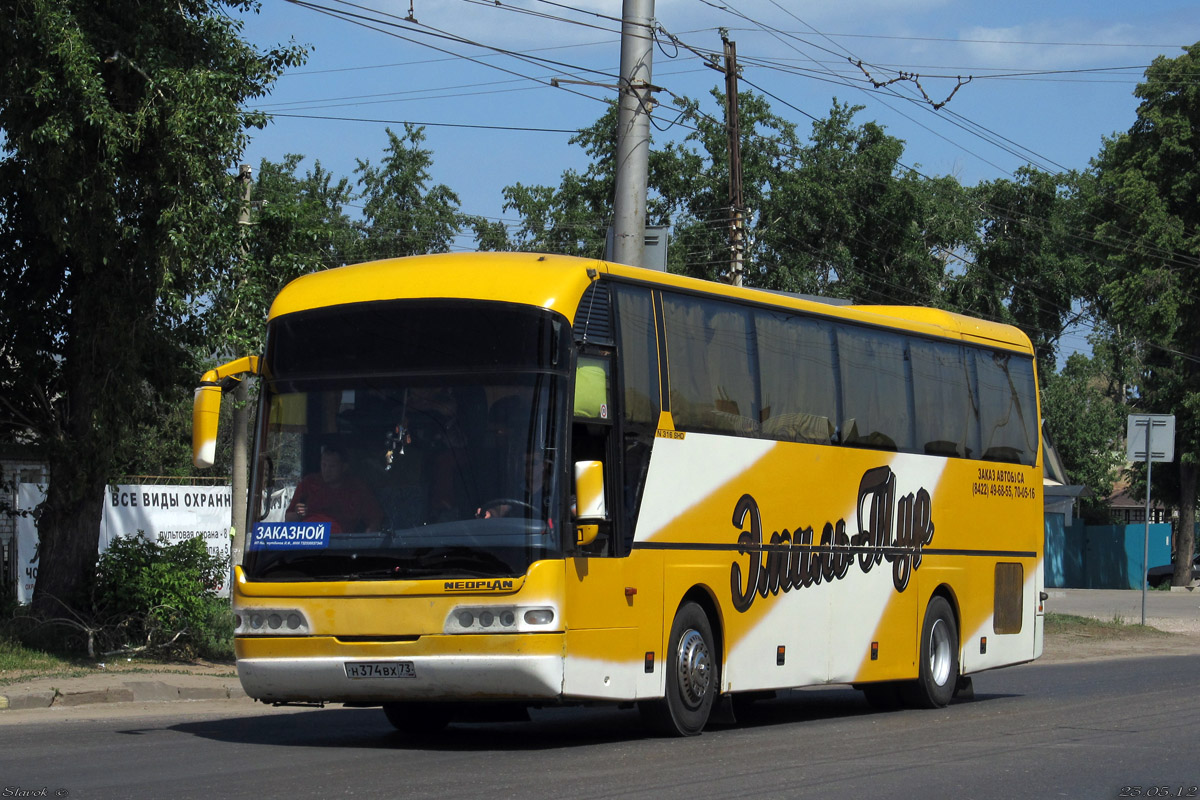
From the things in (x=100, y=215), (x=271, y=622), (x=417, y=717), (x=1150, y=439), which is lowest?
(x=417, y=717)

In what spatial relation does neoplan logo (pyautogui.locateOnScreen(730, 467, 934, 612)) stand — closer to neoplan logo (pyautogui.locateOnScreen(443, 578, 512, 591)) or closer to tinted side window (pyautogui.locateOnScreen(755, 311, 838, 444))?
tinted side window (pyautogui.locateOnScreen(755, 311, 838, 444))

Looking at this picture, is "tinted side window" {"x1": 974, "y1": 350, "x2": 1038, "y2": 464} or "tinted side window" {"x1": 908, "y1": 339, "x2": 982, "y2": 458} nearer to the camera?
"tinted side window" {"x1": 908, "y1": 339, "x2": 982, "y2": 458}

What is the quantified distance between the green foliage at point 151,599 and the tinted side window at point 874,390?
25.9 feet

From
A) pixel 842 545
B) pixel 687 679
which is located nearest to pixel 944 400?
pixel 842 545

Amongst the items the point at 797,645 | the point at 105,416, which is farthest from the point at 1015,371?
the point at 105,416

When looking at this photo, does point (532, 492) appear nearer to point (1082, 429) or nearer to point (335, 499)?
point (335, 499)

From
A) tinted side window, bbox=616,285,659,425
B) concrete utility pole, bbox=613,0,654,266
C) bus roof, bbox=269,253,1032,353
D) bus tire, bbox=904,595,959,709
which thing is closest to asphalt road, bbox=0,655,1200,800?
bus tire, bbox=904,595,959,709

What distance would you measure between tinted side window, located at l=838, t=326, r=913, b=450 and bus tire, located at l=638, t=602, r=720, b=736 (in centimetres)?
307

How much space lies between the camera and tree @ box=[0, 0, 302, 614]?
601 inches

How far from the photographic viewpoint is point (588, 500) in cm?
1026

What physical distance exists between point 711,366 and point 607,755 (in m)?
3.45

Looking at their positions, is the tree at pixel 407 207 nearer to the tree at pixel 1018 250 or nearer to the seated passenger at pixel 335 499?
the tree at pixel 1018 250

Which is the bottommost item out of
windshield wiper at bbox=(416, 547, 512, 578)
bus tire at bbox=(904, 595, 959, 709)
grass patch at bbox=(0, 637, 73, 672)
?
grass patch at bbox=(0, 637, 73, 672)

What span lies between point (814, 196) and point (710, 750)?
4167cm
